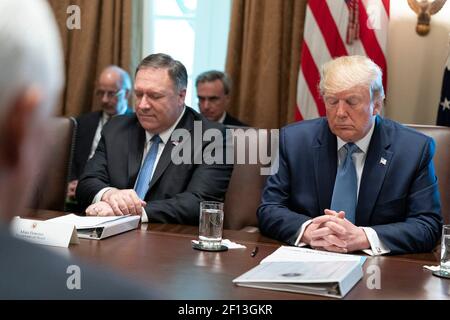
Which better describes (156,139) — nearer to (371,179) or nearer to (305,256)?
(371,179)

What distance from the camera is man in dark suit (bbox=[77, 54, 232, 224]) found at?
3.18 meters

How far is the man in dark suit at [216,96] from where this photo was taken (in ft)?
16.5

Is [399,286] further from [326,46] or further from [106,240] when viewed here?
[326,46]

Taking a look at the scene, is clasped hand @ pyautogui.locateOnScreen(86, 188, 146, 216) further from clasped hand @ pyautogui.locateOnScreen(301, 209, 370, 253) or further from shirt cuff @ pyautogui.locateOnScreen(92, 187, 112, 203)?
clasped hand @ pyautogui.locateOnScreen(301, 209, 370, 253)

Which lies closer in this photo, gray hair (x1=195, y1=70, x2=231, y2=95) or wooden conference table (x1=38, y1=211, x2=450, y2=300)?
wooden conference table (x1=38, y1=211, x2=450, y2=300)

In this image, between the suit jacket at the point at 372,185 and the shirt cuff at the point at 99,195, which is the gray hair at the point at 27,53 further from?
the shirt cuff at the point at 99,195

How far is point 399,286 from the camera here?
1.86 metres

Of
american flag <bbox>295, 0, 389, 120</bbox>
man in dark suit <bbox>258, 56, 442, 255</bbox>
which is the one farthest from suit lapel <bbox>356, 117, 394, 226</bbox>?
american flag <bbox>295, 0, 389, 120</bbox>

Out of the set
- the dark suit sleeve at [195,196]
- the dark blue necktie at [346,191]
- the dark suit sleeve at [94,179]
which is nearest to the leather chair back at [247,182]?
the dark suit sleeve at [195,196]

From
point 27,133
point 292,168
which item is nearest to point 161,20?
point 292,168

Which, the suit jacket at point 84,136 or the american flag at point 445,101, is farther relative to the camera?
the suit jacket at point 84,136

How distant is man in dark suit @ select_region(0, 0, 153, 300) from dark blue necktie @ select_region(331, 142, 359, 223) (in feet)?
7.10

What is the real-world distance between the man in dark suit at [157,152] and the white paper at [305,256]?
34.7 inches

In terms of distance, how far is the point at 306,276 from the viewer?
1.77 metres
